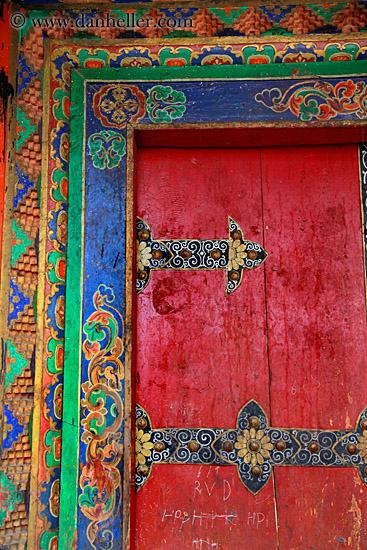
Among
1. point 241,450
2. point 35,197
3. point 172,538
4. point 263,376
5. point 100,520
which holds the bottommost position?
point 172,538

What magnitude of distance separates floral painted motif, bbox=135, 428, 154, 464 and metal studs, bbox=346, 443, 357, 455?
934 millimetres

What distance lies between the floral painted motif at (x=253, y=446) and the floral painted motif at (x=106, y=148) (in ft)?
4.85

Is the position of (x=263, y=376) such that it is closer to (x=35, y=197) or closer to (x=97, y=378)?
(x=97, y=378)

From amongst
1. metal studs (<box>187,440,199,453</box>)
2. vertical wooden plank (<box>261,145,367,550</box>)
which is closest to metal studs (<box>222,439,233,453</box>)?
metal studs (<box>187,440,199,453</box>)

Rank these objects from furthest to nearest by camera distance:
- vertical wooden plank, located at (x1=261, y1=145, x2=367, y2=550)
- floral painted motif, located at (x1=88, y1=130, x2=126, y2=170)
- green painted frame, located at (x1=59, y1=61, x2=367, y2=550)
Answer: floral painted motif, located at (x1=88, y1=130, x2=126, y2=170)
vertical wooden plank, located at (x1=261, y1=145, x2=367, y2=550)
green painted frame, located at (x1=59, y1=61, x2=367, y2=550)

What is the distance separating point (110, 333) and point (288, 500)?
115cm

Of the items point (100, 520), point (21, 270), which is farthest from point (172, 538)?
point (21, 270)

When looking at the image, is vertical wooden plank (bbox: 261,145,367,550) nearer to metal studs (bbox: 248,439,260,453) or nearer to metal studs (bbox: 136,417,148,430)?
metal studs (bbox: 248,439,260,453)

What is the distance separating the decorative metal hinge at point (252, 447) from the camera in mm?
2379

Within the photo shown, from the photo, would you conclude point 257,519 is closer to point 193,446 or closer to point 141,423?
point 193,446

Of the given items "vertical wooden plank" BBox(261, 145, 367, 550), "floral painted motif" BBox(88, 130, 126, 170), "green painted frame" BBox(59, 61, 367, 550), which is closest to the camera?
"green painted frame" BBox(59, 61, 367, 550)

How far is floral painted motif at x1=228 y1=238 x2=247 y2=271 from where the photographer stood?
257 centimetres

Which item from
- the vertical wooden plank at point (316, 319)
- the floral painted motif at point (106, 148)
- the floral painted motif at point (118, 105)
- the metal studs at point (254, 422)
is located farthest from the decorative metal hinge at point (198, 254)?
the metal studs at point (254, 422)

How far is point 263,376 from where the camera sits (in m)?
2.47
